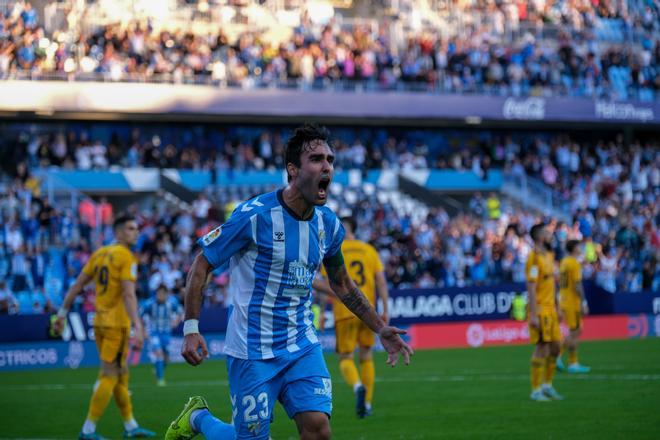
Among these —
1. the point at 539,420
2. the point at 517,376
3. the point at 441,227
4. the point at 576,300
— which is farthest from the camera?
the point at 441,227

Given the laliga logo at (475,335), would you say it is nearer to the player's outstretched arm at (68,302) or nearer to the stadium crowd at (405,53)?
the stadium crowd at (405,53)

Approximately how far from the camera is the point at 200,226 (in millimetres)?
32344

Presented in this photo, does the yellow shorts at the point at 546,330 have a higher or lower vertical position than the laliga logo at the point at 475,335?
higher

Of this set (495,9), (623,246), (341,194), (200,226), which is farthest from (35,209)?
(495,9)

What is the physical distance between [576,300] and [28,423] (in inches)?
415

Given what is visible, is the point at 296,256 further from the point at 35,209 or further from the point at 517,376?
the point at 35,209

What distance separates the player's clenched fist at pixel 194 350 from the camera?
691 cm

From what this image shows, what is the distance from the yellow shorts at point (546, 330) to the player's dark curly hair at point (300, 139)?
26.7 feet

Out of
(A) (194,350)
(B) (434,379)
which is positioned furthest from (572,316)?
(A) (194,350)

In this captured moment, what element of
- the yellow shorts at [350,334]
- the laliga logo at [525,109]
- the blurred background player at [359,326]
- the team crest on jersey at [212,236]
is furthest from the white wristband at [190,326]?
the laliga logo at [525,109]

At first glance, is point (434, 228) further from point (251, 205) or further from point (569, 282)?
point (251, 205)

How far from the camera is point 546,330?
14914 millimetres

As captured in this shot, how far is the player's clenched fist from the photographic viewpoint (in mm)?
6914

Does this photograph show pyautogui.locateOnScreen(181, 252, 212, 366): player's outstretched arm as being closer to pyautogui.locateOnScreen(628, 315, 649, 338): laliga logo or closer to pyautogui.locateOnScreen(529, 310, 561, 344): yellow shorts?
pyautogui.locateOnScreen(529, 310, 561, 344): yellow shorts
